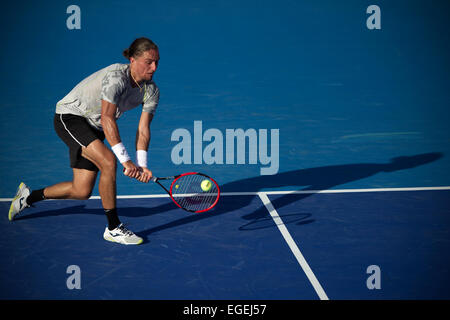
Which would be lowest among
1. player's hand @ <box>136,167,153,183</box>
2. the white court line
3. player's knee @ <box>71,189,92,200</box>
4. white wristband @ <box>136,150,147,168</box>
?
the white court line

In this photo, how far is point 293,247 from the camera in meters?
4.95

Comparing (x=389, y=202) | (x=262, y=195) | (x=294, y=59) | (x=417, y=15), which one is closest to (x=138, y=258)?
(x=262, y=195)

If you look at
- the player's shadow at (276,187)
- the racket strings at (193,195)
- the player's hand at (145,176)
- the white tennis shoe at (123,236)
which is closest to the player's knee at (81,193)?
the white tennis shoe at (123,236)

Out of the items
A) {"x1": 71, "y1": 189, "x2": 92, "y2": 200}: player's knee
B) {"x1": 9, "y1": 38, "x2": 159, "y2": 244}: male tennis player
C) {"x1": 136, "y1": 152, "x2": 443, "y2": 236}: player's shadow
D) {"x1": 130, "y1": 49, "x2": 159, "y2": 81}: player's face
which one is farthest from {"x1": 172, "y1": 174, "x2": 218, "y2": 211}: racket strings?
{"x1": 130, "y1": 49, "x2": 159, "y2": 81}: player's face

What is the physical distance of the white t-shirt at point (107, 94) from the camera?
190 inches

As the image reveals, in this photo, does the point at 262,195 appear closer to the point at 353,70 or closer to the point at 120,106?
→ the point at 120,106

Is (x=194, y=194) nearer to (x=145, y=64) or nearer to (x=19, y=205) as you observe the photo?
(x=145, y=64)

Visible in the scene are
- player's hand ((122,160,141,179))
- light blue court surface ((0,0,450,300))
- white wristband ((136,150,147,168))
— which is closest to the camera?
light blue court surface ((0,0,450,300))

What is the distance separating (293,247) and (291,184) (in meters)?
1.94

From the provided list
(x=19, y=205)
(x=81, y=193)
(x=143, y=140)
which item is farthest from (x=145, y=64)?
(x=19, y=205)

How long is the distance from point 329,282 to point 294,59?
24.0ft

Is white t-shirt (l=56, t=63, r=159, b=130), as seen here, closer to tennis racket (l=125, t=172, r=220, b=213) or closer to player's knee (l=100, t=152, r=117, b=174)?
player's knee (l=100, t=152, r=117, b=174)

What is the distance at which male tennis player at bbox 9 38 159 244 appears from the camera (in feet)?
15.8

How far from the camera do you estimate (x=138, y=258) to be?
4.74m
